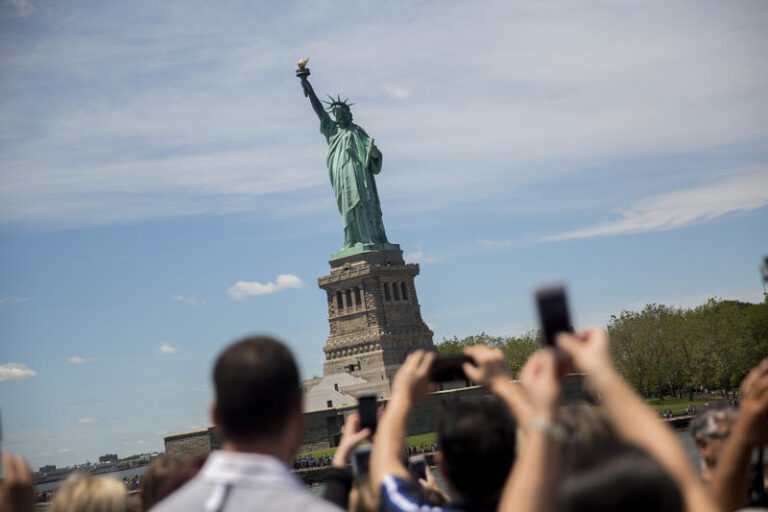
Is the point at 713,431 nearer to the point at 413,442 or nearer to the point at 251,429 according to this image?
the point at 251,429

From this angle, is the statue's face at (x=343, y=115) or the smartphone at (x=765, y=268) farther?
the statue's face at (x=343, y=115)

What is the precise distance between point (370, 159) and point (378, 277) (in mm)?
8258

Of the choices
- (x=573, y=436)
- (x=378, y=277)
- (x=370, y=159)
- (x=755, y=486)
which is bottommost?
(x=755, y=486)

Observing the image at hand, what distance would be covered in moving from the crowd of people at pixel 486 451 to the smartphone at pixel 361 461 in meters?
0.07

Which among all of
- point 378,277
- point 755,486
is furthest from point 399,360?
point 755,486

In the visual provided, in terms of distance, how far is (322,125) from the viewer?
63281 millimetres

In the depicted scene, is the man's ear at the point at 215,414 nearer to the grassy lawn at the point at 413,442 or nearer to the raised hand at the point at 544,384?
the raised hand at the point at 544,384

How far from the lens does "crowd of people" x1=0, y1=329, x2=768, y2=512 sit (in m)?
2.93

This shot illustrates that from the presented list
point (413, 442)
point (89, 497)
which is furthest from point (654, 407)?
point (89, 497)

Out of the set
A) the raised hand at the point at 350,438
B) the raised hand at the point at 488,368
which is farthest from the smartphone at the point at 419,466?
the raised hand at the point at 488,368

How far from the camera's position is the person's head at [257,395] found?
138 inches

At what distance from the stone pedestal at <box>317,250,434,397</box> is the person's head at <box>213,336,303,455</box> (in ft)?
185

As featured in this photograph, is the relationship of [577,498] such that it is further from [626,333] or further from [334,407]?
[626,333]

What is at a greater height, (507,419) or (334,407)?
(334,407)
